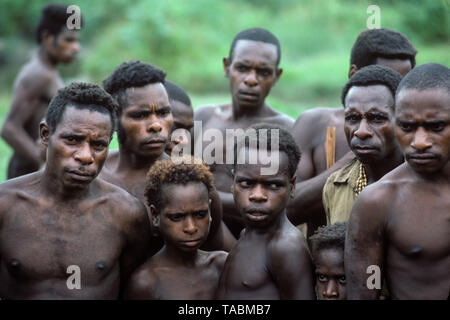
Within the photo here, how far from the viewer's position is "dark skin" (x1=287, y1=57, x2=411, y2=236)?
460cm

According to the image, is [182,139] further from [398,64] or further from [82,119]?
[398,64]

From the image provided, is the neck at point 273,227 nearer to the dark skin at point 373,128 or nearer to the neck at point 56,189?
the dark skin at point 373,128

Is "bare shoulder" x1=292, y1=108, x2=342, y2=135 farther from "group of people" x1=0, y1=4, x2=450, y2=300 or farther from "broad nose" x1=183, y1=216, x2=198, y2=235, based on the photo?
"broad nose" x1=183, y1=216, x2=198, y2=235

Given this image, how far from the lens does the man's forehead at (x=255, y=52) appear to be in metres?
5.44

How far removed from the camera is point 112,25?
14117 millimetres

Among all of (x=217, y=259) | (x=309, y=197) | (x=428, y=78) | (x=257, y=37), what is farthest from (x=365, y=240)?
(x=257, y=37)

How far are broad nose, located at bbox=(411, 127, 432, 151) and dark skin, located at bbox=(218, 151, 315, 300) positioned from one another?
74cm

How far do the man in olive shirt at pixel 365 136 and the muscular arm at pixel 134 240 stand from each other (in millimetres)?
1089

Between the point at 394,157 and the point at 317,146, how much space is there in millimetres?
876

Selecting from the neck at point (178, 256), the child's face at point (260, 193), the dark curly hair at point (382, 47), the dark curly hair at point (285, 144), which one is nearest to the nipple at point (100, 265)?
the neck at point (178, 256)

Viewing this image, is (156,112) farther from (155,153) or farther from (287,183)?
(287,183)

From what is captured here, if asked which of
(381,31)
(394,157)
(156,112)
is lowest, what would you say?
(394,157)
